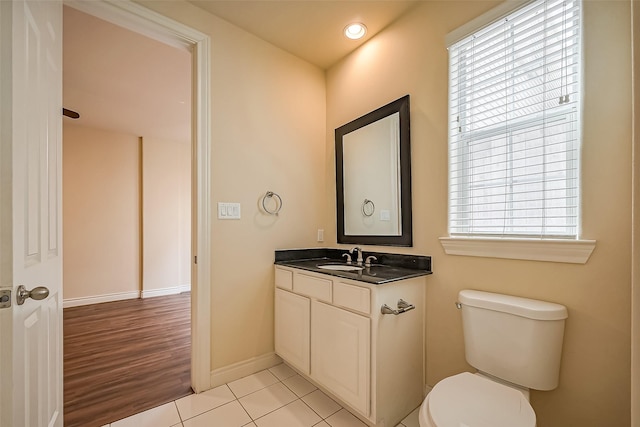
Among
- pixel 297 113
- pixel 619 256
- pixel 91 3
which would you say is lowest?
pixel 619 256

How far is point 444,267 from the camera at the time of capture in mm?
1648

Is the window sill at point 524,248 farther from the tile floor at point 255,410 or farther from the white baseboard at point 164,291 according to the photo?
the white baseboard at point 164,291

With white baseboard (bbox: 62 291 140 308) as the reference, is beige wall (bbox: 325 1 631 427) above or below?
above

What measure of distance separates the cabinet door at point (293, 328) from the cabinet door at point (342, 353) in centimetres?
8

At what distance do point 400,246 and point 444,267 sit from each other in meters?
0.33

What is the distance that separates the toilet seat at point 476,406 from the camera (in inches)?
36.5

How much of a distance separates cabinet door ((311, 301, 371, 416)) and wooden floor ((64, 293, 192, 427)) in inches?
37.6

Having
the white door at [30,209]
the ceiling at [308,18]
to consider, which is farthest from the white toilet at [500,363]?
the ceiling at [308,18]

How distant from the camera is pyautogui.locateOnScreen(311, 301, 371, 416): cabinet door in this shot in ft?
4.76

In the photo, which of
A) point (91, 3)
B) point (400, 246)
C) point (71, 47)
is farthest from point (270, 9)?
point (400, 246)

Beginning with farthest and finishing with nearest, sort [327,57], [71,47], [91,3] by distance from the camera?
[327,57]
[71,47]
[91,3]

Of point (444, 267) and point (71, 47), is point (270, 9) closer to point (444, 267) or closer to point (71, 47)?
point (71, 47)

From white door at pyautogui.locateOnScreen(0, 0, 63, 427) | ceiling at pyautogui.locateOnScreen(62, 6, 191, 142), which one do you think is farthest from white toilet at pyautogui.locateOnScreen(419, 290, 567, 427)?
ceiling at pyautogui.locateOnScreen(62, 6, 191, 142)

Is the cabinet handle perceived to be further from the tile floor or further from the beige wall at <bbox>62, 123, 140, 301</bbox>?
the beige wall at <bbox>62, 123, 140, 301</bbox>
